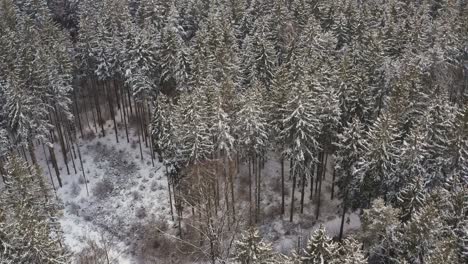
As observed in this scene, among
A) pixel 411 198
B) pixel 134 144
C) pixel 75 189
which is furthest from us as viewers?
pixel 134 144

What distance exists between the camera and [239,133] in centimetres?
4241

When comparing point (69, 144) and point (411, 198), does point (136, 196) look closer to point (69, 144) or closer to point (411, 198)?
point (69, 144)

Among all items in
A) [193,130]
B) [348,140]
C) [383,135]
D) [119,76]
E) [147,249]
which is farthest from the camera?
[119,76]

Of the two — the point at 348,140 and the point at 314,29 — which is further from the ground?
the point at 314,29

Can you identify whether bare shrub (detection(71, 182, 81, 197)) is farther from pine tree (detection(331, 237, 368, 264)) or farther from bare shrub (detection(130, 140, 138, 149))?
pine tree (detection(331, 237, 368, 264))

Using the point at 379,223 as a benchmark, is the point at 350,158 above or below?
above

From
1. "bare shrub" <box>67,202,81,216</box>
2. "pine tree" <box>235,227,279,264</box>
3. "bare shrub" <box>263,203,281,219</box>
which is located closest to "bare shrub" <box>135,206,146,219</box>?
"bare shrub" <box>67,202,81,216</box>

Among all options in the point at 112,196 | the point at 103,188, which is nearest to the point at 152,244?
the point at 112,196

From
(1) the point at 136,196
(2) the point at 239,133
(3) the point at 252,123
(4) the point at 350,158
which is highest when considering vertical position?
(3) the point at 252,123

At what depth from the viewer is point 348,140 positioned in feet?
126

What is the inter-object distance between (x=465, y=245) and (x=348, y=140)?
37.6 ft

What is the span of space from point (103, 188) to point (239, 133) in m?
19.6

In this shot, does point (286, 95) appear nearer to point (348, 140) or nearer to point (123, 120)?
point (348, 140)

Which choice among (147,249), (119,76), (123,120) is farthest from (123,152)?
(147,249)
